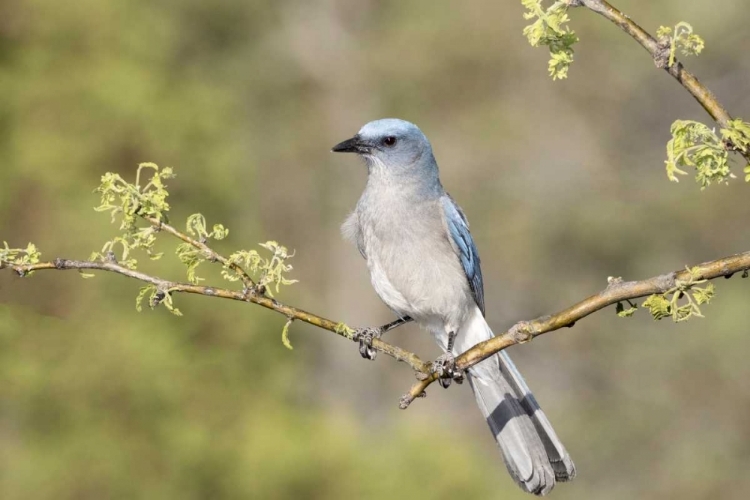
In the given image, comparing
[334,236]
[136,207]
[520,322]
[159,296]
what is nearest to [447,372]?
[520,322]

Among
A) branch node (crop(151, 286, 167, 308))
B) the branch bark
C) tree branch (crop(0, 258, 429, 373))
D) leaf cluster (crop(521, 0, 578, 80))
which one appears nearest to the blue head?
the branch bark

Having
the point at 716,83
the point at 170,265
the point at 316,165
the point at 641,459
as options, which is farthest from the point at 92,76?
the point at 641,459

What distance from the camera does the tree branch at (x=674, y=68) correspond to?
265cm

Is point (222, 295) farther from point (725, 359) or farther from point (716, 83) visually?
point (725, 359)

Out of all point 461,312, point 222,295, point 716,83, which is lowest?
point 222,295

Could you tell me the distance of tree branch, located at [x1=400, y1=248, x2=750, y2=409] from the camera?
265cm

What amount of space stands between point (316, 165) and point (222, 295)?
14.5 meters

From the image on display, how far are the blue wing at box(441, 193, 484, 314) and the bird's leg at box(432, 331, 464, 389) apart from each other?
0.34 meters

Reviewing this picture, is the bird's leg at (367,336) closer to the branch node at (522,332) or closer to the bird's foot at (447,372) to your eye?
the bird's foot at (447,372)

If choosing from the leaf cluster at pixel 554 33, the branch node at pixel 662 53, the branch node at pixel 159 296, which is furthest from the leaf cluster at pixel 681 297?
the branch node at pixel 159 296

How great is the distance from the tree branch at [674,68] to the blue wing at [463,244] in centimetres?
326

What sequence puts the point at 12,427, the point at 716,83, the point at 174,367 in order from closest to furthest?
the point at 12,427 < the point at 174,367 < the point at 716,83

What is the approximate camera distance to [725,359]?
14.7 metres

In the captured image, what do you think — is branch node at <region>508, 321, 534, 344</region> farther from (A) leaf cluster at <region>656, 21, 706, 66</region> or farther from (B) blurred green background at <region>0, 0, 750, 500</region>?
(B) blurred green background at <region>0, 0, 750, 500</region>
